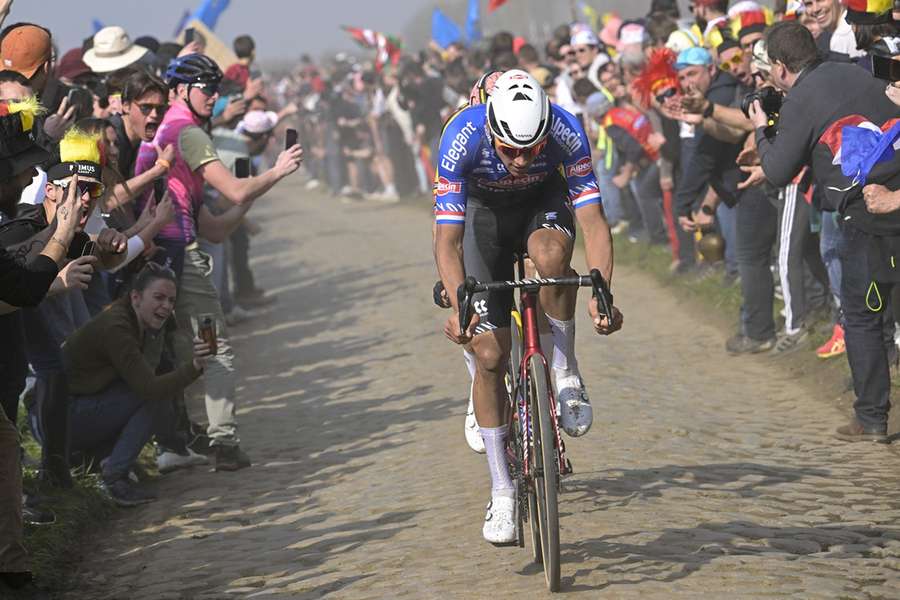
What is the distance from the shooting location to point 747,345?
41.0 ft

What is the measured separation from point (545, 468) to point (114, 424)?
12.4ft

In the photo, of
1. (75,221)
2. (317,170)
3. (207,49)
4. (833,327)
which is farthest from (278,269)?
(317,170)

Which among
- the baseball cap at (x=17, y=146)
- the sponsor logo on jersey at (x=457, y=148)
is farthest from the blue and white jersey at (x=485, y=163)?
the baseball cap at (x=17, y=146)

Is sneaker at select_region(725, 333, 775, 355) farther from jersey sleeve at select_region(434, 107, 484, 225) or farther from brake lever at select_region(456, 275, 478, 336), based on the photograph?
brake lever at select_region(456, 275, 478, 336)

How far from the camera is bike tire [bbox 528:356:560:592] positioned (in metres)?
6.48

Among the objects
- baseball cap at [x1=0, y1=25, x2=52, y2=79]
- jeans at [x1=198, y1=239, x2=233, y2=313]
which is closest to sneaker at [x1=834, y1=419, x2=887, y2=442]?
jeans at [x1=198, y1=239, x2=233, y2=313]

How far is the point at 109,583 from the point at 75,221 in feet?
6.94

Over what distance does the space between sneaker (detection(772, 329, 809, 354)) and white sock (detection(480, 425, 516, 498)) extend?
5.45 meters

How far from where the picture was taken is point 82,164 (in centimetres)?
787

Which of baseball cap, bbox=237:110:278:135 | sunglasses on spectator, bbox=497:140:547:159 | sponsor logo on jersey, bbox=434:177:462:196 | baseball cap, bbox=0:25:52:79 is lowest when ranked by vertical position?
baseball cap, bbox=237:110:278:135

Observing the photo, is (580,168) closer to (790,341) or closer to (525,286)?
(525,286)

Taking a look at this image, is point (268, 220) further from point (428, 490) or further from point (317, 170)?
point (428, 490)

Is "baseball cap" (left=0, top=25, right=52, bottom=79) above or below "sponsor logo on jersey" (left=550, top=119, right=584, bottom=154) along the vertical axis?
above

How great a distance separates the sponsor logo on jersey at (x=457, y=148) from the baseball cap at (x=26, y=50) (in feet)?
11.1
